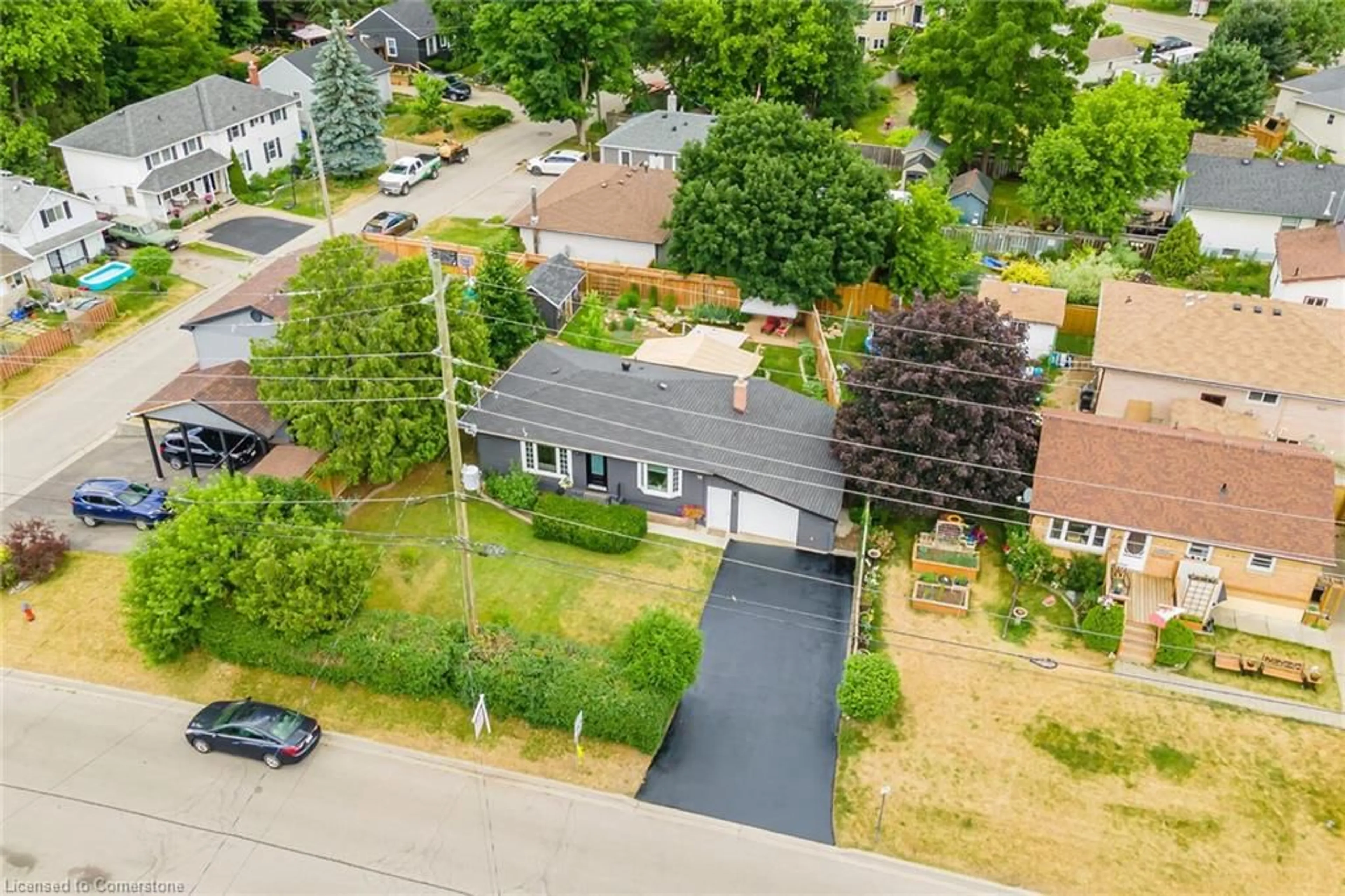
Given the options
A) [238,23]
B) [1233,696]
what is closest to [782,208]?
[1233,696]

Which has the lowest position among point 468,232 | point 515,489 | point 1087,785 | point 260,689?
point 1087,785

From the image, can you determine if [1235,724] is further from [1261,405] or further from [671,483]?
[671,483]

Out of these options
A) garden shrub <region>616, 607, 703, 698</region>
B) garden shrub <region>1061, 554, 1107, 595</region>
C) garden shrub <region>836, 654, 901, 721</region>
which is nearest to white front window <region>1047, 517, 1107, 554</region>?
garden shrub <region>1061, 554, 1107, 595</region>

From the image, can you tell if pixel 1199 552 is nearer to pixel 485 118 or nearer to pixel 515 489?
pixel 515 489

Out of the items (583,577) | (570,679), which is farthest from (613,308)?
(570,679)

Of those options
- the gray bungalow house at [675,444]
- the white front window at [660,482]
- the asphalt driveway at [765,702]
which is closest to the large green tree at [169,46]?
the gray bungalow house at [675,444]

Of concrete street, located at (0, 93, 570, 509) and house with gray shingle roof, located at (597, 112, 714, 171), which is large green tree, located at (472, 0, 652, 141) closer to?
concrete street, located at (0, 93, 570, 509)

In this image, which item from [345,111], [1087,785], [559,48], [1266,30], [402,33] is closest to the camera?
[1087,785]
